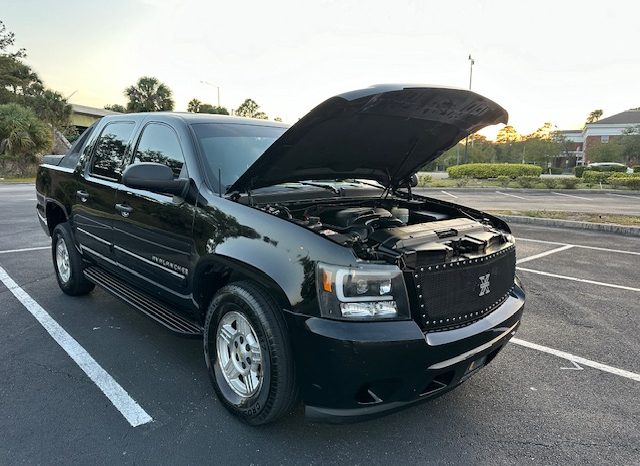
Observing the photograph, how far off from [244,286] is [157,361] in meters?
1.37

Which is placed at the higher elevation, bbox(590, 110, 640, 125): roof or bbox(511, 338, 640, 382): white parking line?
bbox(590, 110, 640, 125): roof

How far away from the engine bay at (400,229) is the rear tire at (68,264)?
2790 mm

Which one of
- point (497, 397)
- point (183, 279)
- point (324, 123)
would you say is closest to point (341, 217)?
point (324, 123)

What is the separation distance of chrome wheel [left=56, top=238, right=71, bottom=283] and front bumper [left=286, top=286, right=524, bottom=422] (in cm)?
357

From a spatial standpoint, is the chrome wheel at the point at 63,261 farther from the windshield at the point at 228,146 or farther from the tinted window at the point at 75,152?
the windshield at the point at 228,146

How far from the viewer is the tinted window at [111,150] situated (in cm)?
406

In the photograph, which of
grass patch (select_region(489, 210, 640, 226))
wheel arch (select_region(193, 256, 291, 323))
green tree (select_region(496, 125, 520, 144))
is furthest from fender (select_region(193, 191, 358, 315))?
green tree (select_region(496, 125, 520, 144))

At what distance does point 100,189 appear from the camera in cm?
412

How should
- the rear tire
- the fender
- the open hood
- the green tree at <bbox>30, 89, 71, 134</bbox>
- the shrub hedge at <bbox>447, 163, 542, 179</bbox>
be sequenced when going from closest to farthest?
the fender
the open hood
the rear tire
the shrub hedge at <bbox>447, 163, 542, 179</bbox>
the green tree at <bbox>30, 89, 71, 134</bbox>

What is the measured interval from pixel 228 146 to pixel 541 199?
17.2 m

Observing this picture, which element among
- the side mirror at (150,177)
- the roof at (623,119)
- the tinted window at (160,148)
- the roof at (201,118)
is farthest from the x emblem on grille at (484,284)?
the roof at (623,119)

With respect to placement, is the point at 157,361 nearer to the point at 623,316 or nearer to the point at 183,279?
the point at 183,279

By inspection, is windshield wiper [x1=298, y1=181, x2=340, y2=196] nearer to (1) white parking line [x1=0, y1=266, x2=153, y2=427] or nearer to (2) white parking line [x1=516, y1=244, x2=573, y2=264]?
(1) white parking line [x1=0, y1=266, x2=153, y2=427]

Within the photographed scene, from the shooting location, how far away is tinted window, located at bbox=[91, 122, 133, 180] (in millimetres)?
4062
